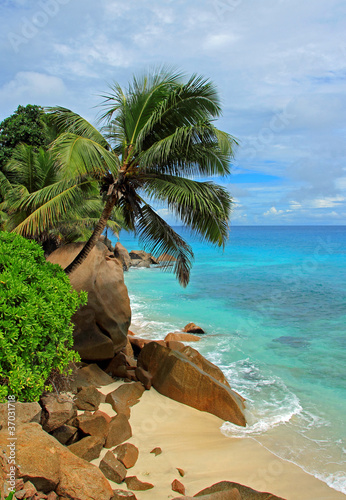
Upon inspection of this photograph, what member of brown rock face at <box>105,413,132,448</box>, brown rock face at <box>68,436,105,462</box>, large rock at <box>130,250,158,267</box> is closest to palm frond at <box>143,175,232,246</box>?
brown rock face at <box>105,413,132,448</box>

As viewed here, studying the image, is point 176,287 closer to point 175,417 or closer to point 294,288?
point 294,288

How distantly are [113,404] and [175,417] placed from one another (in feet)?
4.54

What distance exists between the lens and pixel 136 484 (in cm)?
556

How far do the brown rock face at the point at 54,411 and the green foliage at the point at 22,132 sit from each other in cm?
1629

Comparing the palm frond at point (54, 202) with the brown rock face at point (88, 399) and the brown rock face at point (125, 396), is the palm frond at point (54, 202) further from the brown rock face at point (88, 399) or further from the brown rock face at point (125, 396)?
the brown rock face at point (125, 396)

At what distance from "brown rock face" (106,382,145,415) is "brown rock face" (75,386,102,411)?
32 centimetres

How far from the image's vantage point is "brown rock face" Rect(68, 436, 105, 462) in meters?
5.85

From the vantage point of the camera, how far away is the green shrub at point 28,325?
16.8ft

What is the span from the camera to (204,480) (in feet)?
20.2

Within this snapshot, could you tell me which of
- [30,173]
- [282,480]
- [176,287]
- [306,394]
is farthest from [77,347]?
[176,287]

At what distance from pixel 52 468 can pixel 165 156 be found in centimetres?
691

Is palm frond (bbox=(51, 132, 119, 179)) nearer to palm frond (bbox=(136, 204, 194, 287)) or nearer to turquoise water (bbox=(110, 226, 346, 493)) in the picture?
palm frond (bbox=(136, 204, 194, 287))

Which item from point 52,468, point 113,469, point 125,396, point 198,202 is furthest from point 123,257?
point 52,468

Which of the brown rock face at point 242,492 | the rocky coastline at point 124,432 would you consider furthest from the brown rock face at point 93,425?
the brown rock face at point 242,492
